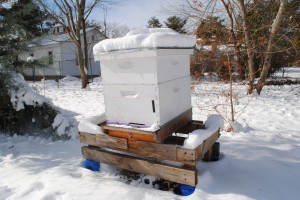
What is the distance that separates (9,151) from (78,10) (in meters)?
9.44

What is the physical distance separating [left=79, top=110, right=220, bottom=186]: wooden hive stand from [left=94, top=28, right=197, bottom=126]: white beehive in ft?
0.43

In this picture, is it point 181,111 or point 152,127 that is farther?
point 181,111

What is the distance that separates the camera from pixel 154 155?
7.73 ft

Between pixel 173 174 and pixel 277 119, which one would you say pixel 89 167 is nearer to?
pixel 173 174

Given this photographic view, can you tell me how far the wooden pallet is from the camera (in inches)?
85.8

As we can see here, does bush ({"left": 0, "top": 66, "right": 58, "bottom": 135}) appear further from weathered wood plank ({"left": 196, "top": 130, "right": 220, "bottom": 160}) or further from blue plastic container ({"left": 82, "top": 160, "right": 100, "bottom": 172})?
weathered wood plank ({"left": 196, "top": 130, "right": 220, "bottom": 160})

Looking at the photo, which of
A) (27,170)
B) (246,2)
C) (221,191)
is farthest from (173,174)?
(246,2)

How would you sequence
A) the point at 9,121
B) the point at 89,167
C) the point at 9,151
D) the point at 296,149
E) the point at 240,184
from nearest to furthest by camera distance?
the point at 240,184 → the point at 89,167 → the point at 296,149 → the point at 9,151 → the point at 9,121

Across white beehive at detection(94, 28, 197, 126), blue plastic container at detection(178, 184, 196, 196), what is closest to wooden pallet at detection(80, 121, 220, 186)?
blue plastic container at detection(178, 184, 196, 196)

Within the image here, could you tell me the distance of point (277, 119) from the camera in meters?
4.83

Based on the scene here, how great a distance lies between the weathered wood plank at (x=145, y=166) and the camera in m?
2.15

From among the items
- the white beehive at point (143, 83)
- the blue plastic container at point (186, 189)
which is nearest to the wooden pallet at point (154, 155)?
the blue plastic container at point (186, 189)

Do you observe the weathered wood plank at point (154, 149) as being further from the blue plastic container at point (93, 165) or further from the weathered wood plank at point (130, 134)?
the blue plastic container at point (93, 165)

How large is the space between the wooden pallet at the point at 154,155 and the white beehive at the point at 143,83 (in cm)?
24
